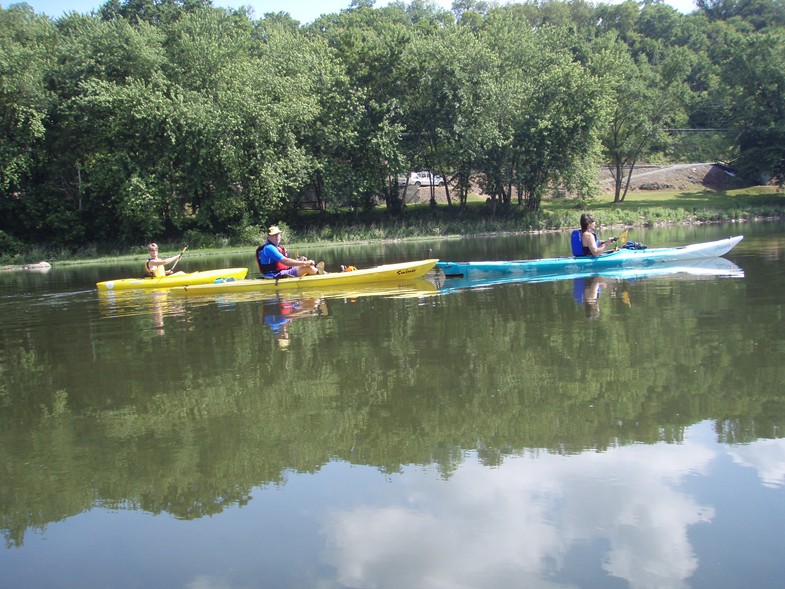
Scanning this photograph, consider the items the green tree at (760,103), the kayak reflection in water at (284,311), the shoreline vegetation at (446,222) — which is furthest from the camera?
the green tree at (760,103)

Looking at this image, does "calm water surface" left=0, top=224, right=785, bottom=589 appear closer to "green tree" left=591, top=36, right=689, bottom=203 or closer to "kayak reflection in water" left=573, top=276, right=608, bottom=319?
"kayak reflection in water" left=573, top=276, right=608, bottom=319

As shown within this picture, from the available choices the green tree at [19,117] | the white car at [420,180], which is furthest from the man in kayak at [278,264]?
the white car at [420,180]

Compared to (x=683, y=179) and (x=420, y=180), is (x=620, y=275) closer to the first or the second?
(x=420, y=180)

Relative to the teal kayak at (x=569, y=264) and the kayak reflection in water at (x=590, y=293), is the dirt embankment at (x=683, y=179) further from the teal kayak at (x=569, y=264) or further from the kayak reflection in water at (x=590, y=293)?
the kayak reflection in water at (x=590, y=293)

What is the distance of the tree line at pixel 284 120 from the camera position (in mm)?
36156

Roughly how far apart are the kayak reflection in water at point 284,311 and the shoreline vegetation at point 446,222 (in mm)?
19519

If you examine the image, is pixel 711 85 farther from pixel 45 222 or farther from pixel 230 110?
pixel 45 222

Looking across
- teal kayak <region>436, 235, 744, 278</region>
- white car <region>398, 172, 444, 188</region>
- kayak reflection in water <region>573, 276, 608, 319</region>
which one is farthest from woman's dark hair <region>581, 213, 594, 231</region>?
white car <region>398, 172, 444, 188</region>

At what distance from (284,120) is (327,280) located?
2293 centimetres

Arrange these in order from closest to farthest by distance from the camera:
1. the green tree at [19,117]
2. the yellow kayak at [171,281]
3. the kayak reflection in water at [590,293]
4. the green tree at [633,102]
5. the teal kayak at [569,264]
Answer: the kayak reflection in water at [590,293] < the teal kayak at [569,264] < the yellow kayak at [171,281] < the green tree at [19,117] < the green tree at [633,102]

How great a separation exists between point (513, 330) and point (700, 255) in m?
10.4

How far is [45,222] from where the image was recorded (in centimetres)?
3791

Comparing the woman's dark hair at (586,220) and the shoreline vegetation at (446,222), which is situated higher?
the woman's dark hair at (586,220)

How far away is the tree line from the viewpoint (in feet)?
119
